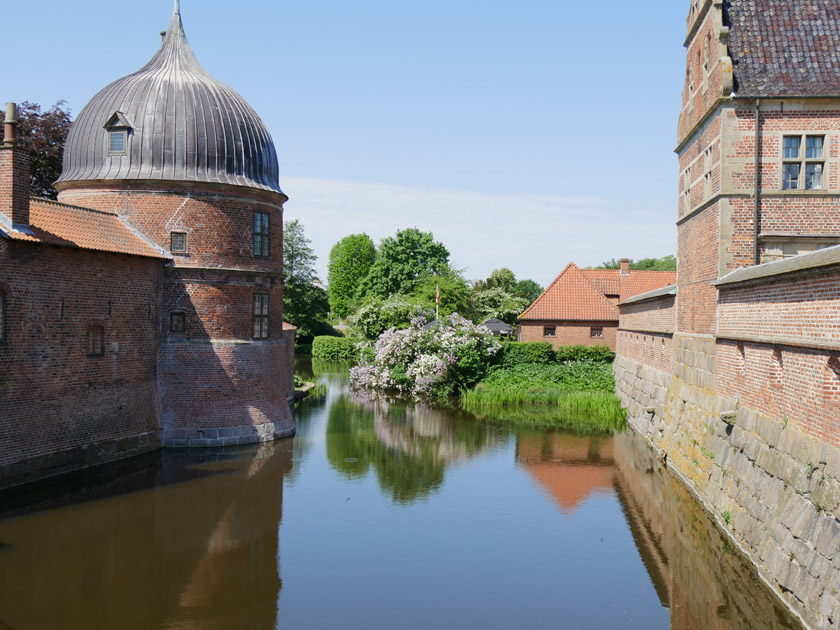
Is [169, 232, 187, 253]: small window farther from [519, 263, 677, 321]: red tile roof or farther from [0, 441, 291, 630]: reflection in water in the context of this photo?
[519, 263, 677, 321]: red tile roof

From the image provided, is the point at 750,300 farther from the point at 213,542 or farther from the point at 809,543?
the point at 213,542

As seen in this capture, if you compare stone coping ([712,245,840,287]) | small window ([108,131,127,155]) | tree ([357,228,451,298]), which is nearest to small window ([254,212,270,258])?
small window ([108,131,127,155])

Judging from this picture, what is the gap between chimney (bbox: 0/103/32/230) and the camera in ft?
53.9

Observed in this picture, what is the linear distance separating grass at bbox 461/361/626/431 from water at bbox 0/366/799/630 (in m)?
7.30

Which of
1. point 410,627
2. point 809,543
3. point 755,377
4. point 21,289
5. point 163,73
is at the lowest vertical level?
point 410,627

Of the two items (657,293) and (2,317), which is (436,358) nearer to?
(657,293)

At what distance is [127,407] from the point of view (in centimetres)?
1992

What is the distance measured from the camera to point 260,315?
905 inches

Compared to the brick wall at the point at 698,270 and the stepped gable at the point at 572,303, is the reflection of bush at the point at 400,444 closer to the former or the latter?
the brick wall at the point at 698,270

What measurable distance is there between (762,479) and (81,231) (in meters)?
15.9

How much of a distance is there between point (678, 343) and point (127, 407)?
48.1ft

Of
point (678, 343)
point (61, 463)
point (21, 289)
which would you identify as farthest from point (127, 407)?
point (678, 343)

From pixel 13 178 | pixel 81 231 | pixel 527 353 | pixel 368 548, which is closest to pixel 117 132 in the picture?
pixel 81 231

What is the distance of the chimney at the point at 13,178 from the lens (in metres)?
16.4
